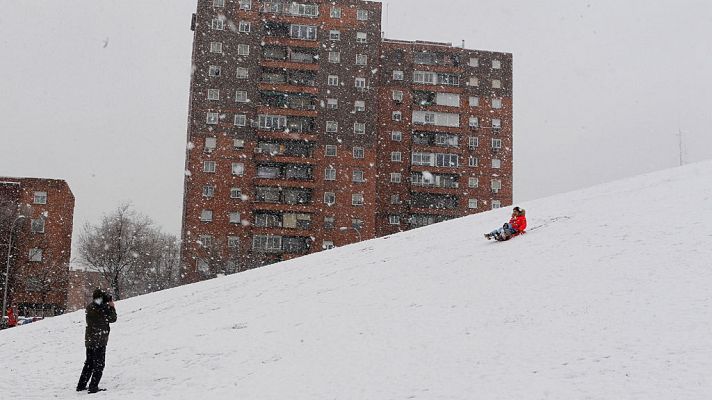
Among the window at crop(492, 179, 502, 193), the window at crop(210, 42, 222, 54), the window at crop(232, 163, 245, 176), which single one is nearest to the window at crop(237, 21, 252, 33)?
the window at crop(210, 42, 222, 54)

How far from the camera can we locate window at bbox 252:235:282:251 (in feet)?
245

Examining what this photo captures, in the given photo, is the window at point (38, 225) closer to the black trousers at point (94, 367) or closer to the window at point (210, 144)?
the window at point (210, 144)

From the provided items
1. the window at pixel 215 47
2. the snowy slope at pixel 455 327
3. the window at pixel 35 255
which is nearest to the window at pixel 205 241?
the window at pixel 35 255

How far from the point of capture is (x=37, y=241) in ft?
239

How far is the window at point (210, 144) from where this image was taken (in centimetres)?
7800

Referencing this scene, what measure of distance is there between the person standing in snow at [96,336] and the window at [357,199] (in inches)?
2603

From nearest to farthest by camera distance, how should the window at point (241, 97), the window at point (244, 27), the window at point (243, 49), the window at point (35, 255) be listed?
1. the window at point (35, 255)
2. the window at point (241, 97)
3. the window at point (243, 49)
4. the window at point (244, 27)

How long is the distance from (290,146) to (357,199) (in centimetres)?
1035

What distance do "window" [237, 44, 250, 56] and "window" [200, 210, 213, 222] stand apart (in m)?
19.4

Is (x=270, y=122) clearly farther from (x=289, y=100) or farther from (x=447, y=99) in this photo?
(x=447, y=99)

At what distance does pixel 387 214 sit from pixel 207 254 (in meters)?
25.2

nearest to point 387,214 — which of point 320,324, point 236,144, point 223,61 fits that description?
point 236,144

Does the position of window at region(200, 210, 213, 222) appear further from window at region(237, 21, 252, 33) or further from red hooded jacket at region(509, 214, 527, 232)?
red hooded jacket at region(509, 214, 527, 232)

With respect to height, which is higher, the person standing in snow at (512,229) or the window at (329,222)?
the window at (329,222)
